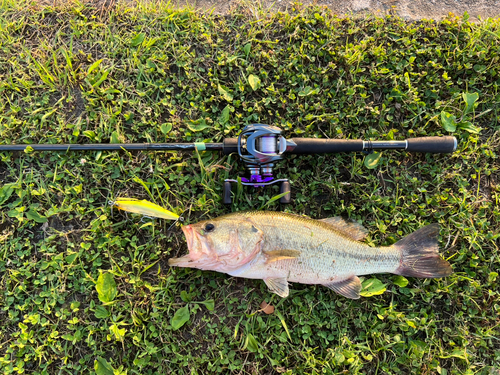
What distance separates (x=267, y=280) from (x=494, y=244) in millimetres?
2664

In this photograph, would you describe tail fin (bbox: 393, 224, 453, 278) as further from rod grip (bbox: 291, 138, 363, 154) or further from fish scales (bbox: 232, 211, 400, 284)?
rod grip (bbox: 291, 138, 363, 154)

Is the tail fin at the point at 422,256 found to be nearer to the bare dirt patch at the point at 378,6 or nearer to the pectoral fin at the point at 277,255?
the pectoral fin at the point at 277,255

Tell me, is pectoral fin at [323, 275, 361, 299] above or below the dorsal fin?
below

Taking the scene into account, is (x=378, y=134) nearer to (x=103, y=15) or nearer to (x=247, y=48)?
(x=247, y=48)

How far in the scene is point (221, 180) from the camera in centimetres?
334

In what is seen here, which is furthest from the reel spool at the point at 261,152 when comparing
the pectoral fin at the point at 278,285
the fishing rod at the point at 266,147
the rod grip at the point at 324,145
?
the pectoral fin at the point at 278,285

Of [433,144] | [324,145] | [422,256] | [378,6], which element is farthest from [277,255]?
[378,6]

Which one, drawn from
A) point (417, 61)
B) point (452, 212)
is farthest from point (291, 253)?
point (417, 61)

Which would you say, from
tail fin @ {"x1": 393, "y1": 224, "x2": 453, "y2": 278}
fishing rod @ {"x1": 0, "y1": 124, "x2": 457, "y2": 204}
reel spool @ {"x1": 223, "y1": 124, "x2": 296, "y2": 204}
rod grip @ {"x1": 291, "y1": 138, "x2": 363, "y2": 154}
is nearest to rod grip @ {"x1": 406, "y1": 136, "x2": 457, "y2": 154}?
fishing rod @ {"x1": 0, "y1": 124, "x2": 457, "y2": 204}

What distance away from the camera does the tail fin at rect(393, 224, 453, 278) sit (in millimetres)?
3133

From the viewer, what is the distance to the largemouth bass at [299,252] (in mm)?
2797

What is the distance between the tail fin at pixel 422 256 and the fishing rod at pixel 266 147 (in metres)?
0.92

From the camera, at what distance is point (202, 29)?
356 centimetres

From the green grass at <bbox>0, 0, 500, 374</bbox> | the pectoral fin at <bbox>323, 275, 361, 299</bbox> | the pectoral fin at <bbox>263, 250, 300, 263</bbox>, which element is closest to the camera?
the pectoral fin at <bbox>263, 250, 300, 263</bbox>
